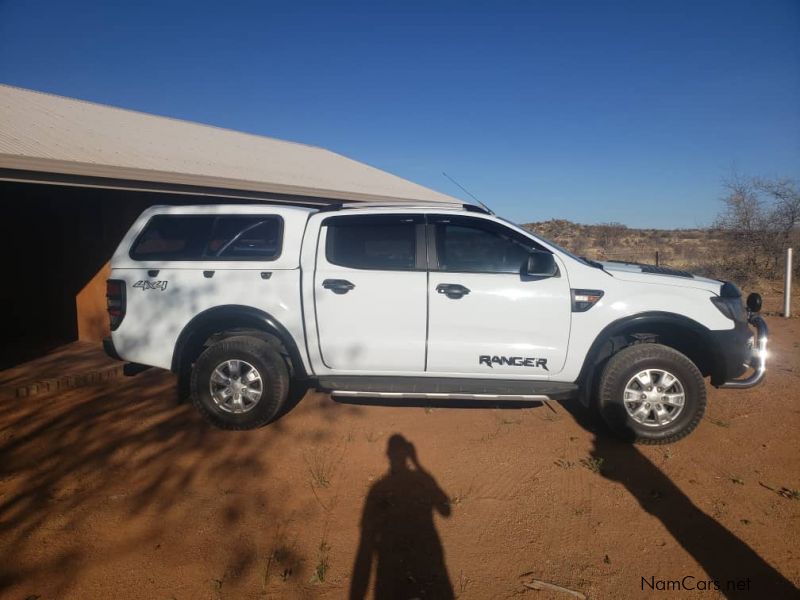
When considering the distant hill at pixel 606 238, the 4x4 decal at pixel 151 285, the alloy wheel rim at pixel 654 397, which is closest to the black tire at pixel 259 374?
the 4x4 decal at pixel 151 285

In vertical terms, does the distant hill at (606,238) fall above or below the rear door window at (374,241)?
above

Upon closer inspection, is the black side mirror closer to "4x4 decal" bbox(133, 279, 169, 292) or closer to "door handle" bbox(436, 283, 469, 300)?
"door handle" bbox(436, 283, 469, 300)

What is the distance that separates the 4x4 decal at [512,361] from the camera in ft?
13.5

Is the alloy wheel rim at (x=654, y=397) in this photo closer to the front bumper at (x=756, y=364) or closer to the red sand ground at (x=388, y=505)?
the red sand ground at (x=388, y=505)

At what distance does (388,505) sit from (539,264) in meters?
2.16

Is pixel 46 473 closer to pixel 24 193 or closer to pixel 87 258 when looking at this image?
pixel 87 258

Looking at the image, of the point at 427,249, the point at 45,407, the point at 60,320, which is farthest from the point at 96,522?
the point at 60,320

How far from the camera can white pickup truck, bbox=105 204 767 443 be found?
4.05 metres

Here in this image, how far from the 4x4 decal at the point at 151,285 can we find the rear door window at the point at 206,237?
228mm

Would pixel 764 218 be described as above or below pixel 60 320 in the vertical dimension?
above

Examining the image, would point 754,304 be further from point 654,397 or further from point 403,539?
point 403,539

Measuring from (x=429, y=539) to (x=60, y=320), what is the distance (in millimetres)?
8011

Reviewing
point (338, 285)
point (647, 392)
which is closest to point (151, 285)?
point (338, 285)

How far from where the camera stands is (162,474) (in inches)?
145
